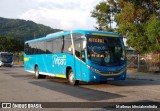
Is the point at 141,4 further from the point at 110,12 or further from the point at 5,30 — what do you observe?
the point at 5,30

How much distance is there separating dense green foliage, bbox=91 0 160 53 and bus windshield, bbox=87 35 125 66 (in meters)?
12.5

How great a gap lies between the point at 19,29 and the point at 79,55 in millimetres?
102232

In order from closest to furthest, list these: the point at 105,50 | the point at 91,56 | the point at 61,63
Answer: the point at 91,56, the point at 105,50, the point at 61,63

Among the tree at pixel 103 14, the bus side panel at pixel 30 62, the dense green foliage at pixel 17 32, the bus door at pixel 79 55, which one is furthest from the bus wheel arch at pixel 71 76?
the dense green foliage at pixel 17 32

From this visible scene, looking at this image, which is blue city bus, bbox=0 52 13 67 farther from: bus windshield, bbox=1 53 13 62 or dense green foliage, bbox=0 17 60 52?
dense green foliage, bbox=0 17 60 52

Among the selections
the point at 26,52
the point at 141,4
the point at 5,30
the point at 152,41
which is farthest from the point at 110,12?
the point at 5,30

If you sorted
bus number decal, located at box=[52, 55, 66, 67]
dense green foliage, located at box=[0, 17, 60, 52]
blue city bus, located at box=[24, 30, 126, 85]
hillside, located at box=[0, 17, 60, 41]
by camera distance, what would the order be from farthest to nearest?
hillside, located at box=[0, 17, 60, 41] → dense green foliage, located at box=[0, 17, 60, 52] → bus number decal, located at box=[52, 55, 66, 67] → blue city bus, located at box=[24, 30, 126, 85]

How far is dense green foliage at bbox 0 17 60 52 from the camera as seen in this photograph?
9550 centimetres

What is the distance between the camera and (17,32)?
377ft

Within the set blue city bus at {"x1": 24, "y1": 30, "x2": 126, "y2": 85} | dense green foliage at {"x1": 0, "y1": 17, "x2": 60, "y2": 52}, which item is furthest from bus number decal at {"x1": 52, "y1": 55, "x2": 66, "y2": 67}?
dense green foliage at {"x1": 0, "y1": 17, "x2": 60, "y2": 52}

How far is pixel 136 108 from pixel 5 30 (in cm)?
11711

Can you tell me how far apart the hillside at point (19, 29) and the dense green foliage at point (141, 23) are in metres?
73.8

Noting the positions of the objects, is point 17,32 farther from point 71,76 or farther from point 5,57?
Result: point 71,76

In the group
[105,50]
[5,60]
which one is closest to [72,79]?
[105,50]
